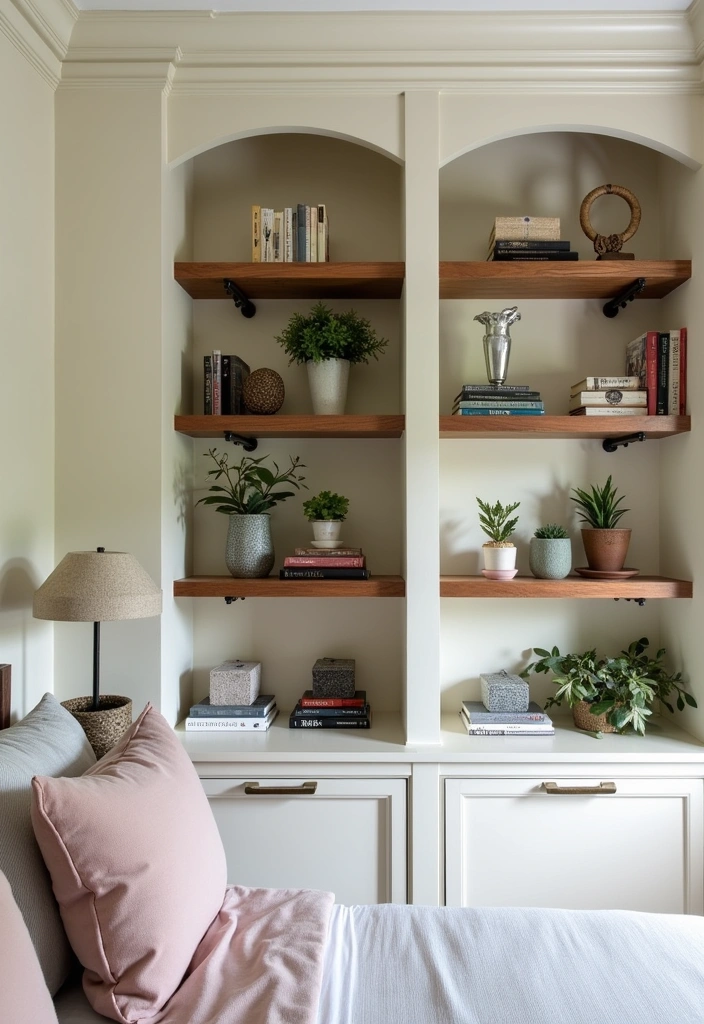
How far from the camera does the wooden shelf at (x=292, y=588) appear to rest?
2191 mm

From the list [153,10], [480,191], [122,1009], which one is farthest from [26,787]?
[480,191]

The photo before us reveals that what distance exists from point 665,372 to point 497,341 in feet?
1.73

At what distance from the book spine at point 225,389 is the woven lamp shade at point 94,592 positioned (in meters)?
0.67

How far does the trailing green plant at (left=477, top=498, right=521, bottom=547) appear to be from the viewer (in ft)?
7.63

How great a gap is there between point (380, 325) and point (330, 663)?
45.7 inches

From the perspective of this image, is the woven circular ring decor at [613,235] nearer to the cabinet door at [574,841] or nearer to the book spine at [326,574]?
the book spine at [326,574]

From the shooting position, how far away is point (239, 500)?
236cm

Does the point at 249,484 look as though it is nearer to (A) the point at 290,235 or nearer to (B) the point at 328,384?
(B) the point at 328,384

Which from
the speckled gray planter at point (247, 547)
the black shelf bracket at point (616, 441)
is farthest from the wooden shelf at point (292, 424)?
the black shelf bracket at point (616, 441)

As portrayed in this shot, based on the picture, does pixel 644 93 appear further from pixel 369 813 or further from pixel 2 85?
pixel 369 813

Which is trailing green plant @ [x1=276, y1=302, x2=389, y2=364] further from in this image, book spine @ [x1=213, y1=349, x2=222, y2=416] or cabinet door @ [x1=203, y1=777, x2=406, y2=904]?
cabinet door @ [x1=203, y1=777, x2=406, y2=904]

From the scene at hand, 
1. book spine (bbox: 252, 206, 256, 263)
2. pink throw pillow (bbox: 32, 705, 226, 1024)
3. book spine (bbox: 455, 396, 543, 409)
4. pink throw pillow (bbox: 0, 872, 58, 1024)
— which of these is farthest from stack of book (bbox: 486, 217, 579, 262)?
Answer: pink throw pillow (bbox: 0, 872, 58, 1024)

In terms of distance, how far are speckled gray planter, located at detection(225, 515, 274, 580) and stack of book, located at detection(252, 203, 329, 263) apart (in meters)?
0.82

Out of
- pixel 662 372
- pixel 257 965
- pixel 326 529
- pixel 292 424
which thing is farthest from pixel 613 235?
pixel 257 965
